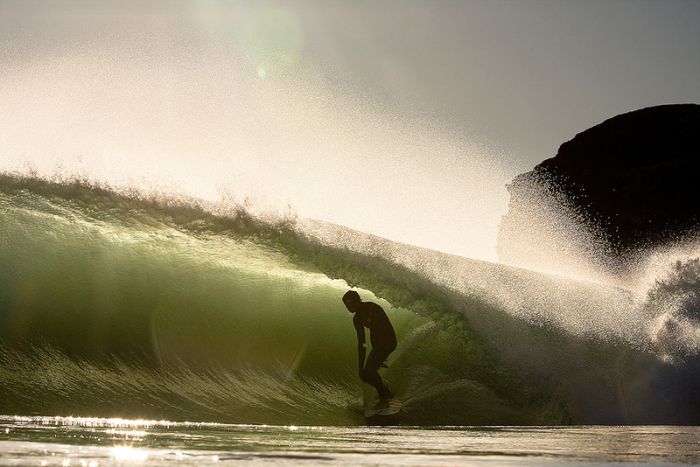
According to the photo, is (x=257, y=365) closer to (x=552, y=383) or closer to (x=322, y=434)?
(x=322, y=434)

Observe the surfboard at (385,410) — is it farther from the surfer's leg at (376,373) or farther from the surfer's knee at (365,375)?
the surfer's knee at (365,375)

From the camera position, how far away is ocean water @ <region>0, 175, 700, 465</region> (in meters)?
7.73

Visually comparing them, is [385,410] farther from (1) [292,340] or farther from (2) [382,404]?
(1) [292,340]

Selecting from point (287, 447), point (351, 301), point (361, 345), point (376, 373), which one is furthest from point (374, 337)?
point (287, 447)

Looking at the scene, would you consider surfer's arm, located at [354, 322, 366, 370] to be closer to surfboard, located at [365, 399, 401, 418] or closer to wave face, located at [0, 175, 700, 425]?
surfboard, located at [365, 399, 401, 418]

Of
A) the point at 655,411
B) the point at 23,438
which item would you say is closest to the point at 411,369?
the point at 655,411

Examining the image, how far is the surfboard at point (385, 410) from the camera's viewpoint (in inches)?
362

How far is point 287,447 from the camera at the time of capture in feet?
17.9

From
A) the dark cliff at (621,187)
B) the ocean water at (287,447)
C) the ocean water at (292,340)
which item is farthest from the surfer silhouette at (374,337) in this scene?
the dark cliff at (621,187)

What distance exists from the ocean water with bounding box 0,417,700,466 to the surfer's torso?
1.77 metres

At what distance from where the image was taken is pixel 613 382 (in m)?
12.3

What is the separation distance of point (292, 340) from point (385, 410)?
189cm

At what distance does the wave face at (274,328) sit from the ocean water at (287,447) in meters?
1.26

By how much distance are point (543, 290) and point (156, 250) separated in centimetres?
601
